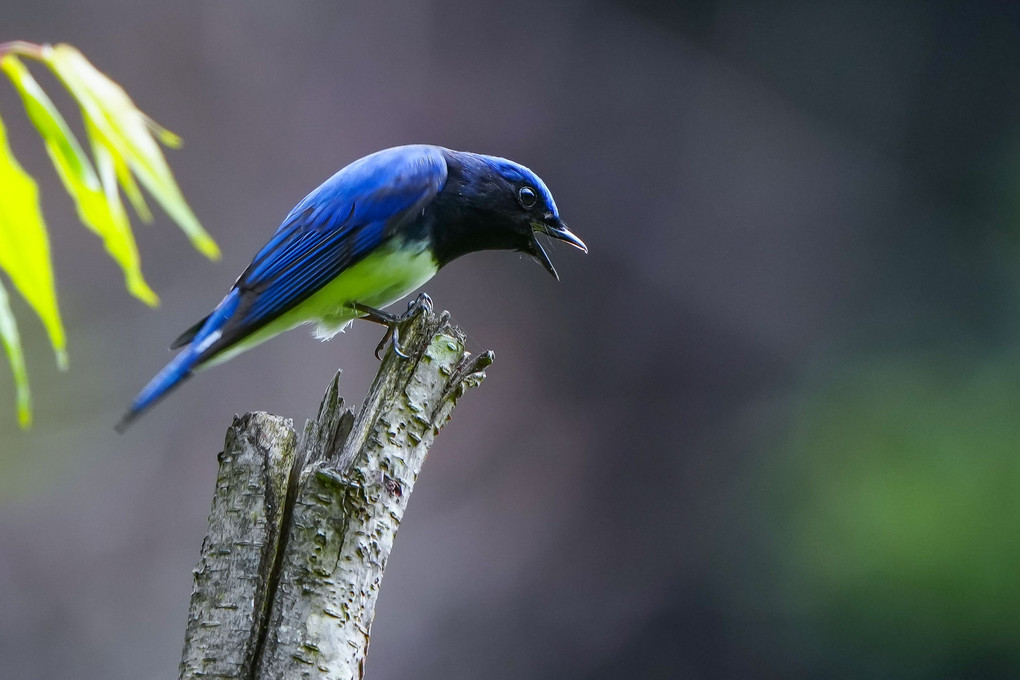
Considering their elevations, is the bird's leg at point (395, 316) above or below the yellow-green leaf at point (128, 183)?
above

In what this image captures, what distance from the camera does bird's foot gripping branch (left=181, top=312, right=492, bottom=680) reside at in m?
2.18

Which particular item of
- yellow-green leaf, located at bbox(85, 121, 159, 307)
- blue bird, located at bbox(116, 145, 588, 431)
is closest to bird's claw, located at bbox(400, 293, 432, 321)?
blue bird, located at bbox(116, 145, 588, 431)

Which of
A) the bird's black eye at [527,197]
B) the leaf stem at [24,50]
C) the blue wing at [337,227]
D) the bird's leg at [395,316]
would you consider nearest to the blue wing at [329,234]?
the blue wing at [337,227]

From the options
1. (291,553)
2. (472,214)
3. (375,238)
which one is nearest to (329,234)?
(375,238)

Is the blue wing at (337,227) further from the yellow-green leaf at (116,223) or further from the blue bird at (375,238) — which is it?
the yellow-green leaf at (116,223)

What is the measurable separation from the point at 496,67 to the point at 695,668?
4.53 meters

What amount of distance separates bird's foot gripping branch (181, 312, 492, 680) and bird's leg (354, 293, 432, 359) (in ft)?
1.15

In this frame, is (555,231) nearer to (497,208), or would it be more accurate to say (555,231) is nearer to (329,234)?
(497,208)

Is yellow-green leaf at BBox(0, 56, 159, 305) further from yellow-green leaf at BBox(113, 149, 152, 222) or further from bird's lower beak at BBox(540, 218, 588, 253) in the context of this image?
bird's lower beak at BBox(540, 218, 588, 253)

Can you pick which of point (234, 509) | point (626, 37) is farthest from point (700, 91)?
point (234, 509)

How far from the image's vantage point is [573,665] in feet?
23.8

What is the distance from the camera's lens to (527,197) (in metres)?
3.96

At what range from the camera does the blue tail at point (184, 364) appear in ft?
8.39

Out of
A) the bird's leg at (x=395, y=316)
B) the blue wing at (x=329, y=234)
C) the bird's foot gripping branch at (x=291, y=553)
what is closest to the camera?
the bird's foot gripping branch at (x=291, y=553)
